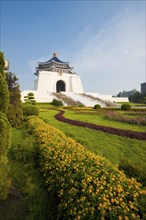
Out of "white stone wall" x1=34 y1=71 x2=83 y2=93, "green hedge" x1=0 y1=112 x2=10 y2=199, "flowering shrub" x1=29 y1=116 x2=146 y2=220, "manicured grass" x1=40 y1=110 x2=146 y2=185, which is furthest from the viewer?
"white stone wall" x1=34 y1=71 x2=83 y2=93

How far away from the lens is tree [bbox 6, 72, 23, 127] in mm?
7926

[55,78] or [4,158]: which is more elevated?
[55,78]

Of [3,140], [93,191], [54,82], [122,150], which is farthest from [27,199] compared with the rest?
[54,82]

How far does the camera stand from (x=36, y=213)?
2115 millimetres

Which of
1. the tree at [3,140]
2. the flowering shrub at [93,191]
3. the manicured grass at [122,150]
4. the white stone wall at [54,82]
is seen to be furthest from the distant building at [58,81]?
the flowering shrub at [93,191]

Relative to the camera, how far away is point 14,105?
8.23 metres

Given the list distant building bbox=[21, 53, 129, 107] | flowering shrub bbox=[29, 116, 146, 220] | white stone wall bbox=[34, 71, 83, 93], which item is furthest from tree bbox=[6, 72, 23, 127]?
white stone wall bbox=[34, 71, 83, 93]

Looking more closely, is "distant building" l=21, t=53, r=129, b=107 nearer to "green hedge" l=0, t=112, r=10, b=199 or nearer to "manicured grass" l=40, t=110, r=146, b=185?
"manicured grass" l=40, t=110, r=146, b=185

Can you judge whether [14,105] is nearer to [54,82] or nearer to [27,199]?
[27,199]

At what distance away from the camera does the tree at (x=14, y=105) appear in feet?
26.0

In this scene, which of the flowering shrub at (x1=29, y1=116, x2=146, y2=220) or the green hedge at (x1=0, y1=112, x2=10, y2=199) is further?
the green hedge at (x1=0, y1=112, x2=10, y2=199)

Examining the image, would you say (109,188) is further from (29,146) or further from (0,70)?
(0,70)

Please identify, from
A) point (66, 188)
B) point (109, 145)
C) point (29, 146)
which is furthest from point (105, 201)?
point (109, 145)

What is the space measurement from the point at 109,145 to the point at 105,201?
3.39 meters
